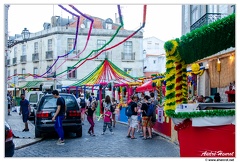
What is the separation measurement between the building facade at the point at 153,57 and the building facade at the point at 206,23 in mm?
27729

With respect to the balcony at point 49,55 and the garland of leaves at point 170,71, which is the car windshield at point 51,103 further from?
the balcony at point 49,55

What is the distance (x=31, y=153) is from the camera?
1020cm

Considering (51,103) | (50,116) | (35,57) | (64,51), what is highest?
(64,51)

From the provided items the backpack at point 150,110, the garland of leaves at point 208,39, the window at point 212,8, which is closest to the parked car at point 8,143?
the garland of leaves at point 208,39

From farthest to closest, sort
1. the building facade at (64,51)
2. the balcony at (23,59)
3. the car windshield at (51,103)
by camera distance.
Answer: the building facade at (64,51)
the balcony at (23,59)
the car windshield at (51,103)

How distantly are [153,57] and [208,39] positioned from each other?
144 feet

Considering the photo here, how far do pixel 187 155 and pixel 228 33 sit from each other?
8.12ft

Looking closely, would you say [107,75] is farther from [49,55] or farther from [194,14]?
[49,55]

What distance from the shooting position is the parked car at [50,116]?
12.8 m

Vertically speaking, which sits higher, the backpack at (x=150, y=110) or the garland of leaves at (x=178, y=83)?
the garland of leaves at (x=178, y=83)

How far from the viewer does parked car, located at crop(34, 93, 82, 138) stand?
1279 cm

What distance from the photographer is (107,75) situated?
2436 centimetres

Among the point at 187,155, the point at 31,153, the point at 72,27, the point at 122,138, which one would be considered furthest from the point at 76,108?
the point at 72,27

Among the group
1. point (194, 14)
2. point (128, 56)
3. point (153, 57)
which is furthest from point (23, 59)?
point (194, 14)
